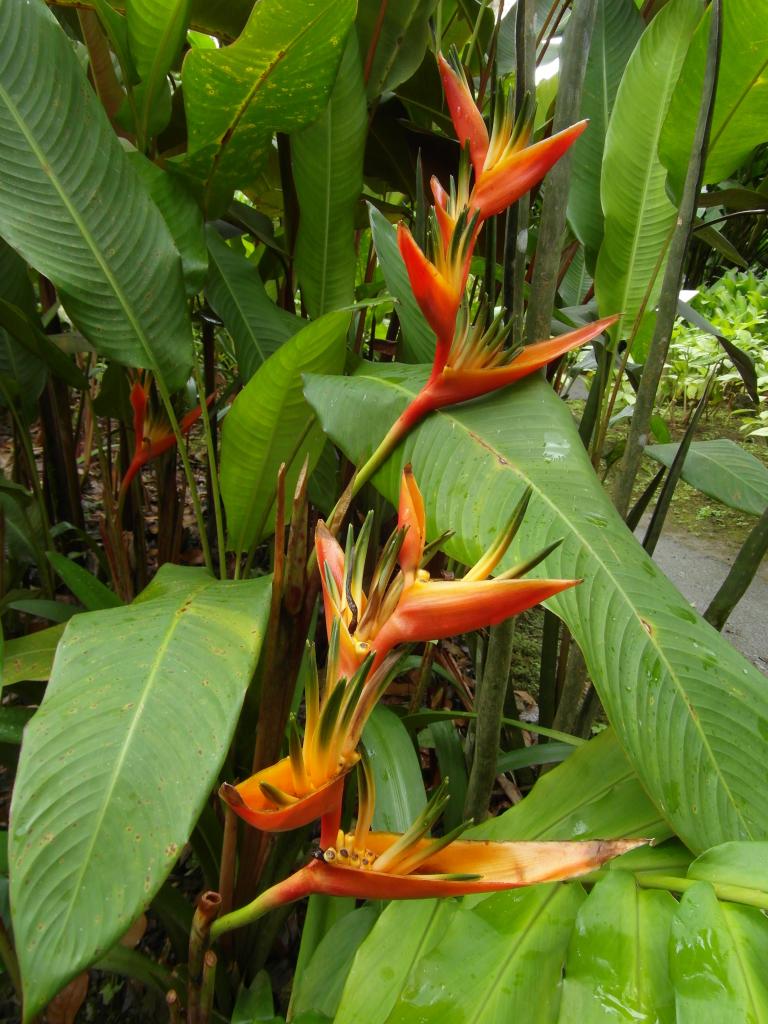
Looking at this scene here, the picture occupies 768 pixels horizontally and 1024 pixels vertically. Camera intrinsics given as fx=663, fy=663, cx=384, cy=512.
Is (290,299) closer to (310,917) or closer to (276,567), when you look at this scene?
(276,567)

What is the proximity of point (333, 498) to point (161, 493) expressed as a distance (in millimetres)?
446

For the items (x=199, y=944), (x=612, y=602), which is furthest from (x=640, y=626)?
(x=199, y=944)

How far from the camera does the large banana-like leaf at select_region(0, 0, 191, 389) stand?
59cm

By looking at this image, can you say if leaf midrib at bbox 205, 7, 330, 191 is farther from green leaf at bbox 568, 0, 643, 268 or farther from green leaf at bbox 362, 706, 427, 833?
green leaf at bbox 362, 706, 427, 833

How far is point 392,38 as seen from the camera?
817 mm

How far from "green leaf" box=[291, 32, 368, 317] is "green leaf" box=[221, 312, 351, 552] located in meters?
0.24

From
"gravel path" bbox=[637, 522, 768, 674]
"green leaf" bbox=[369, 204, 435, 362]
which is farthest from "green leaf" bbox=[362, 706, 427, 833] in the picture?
"gravel path" bbox=[637, 522, 768, 674]

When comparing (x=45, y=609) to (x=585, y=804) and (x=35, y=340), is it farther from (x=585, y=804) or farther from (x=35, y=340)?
(x=585, y=804)

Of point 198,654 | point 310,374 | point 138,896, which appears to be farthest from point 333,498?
point 138,896

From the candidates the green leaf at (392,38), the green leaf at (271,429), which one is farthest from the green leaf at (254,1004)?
the green leaf at (392,38)

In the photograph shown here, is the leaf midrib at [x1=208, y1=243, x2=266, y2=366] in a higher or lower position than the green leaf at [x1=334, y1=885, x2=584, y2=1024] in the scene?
higher

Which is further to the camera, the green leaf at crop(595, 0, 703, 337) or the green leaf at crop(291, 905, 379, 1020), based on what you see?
the green leaf at crop(595, 0, 703, 337)

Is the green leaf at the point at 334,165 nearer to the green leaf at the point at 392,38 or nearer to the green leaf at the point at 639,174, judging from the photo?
the green leaf at the point at 392,38

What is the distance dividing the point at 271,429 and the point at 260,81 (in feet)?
1.07
